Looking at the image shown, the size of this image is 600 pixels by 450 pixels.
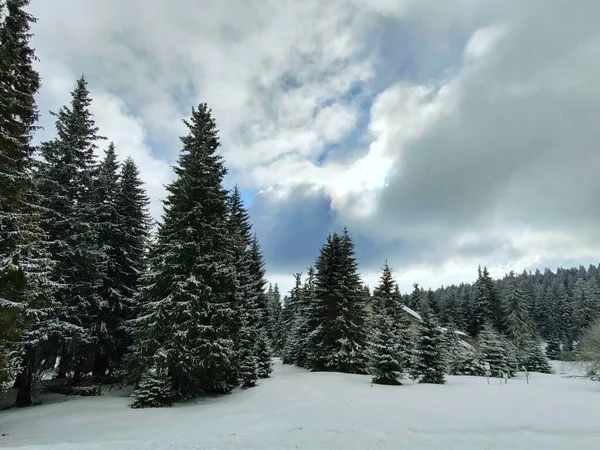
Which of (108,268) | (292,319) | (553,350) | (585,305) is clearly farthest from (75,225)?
(585,305)

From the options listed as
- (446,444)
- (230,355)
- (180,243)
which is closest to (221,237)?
(180,243)

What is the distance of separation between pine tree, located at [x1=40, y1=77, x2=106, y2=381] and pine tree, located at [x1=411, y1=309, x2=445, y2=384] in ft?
65.5

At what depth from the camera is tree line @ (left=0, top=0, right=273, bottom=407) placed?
44.8 ft

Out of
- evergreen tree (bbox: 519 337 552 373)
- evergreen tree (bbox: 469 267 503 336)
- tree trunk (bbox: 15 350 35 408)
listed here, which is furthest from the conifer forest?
evergreen tree (bbox: 469 267 503 336)

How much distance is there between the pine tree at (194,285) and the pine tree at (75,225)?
9.70 feet

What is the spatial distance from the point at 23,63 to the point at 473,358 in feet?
140

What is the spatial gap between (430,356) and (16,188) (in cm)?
2416

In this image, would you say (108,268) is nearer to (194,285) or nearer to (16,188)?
(194,285)

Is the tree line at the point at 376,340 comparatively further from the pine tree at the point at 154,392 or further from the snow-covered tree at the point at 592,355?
the pine tree at the point at 154,392

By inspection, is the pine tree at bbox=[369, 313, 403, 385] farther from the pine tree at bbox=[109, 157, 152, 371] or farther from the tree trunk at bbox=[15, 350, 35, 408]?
the tree trunk at bbox=[15, 350, 35, 408]

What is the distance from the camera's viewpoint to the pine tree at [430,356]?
2373 centimetres

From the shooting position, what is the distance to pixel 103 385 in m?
21.4

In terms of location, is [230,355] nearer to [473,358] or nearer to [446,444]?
[446,444]

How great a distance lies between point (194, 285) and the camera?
17.3 metres
